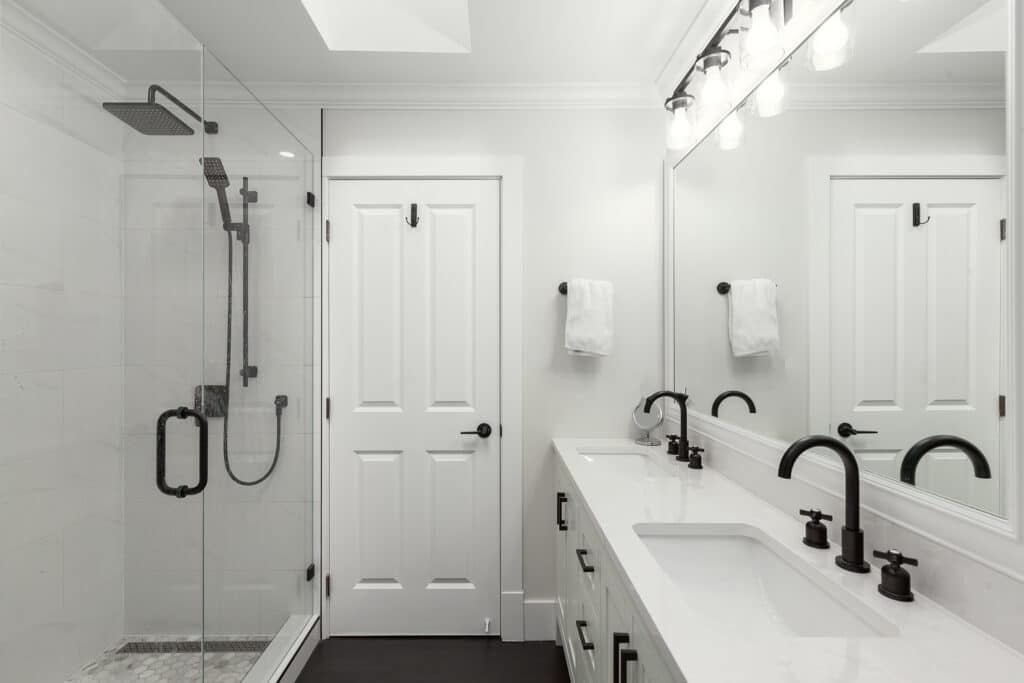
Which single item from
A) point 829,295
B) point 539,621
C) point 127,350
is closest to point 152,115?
point 127,350

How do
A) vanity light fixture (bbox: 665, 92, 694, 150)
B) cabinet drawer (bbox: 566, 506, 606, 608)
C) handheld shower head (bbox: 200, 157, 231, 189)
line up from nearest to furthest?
cabinet drawer (bbox: 566, 506, 606, 608)
handheld shower head (bbox: 200, 157, 231, 189)
vanity light fixture (bbox: 665, 92, 694, 150)

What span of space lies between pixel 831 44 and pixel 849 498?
1053 mm

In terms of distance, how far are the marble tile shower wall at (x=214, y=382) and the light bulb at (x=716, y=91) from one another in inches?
65.1

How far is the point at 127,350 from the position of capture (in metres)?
1.30

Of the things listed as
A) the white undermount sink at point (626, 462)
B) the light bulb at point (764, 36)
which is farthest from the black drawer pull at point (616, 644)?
the light bulb at point (764, 36)

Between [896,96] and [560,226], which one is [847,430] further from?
[560,226]

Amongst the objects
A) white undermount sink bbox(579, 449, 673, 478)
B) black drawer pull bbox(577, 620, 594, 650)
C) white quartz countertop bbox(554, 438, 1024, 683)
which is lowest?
black drawer pull bbox(577, 620, 594, 650)

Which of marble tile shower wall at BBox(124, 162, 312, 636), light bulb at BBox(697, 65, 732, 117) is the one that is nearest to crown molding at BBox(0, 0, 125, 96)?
marble tile shower wall at BBox(124, 162, 312, 636)

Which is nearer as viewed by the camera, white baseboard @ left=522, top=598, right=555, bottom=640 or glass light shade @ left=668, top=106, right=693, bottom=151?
glass light shade @ left=668, top=106, right=693, bottom=151

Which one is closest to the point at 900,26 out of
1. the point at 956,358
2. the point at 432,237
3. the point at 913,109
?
the point at 913,109

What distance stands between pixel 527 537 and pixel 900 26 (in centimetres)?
210

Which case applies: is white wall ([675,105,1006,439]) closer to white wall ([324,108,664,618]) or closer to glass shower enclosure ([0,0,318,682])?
white wall ([324,108,664,618])

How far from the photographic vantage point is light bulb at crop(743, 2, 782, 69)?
1.33 metres

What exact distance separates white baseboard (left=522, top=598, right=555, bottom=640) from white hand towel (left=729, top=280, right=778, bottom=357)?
1424 mm
